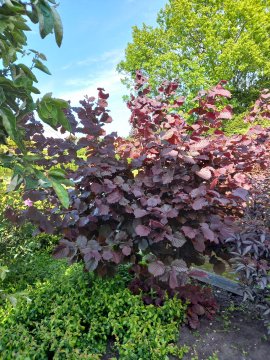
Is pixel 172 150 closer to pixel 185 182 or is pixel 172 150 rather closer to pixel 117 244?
pixel 185 182

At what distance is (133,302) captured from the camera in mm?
2162

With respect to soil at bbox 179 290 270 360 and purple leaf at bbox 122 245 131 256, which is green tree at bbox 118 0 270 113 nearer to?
soil at bbox 179 290 270 360

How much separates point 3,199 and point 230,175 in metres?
2.25

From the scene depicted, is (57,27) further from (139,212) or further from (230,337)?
(230,337)

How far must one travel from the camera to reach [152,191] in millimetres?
2320

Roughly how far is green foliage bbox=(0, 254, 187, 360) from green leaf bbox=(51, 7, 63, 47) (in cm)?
157

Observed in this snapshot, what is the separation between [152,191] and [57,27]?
56.5 inches

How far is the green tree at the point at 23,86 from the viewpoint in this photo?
919mm

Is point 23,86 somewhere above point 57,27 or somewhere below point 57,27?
below

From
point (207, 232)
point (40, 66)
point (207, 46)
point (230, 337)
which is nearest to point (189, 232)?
point (207, 232)

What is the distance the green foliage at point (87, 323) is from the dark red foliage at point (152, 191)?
0.20 m

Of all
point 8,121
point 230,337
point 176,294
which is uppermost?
point 8,121

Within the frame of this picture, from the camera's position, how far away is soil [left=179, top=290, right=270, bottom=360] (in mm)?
2064

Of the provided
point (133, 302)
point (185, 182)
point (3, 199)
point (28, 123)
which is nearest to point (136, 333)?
point (133, 302)
